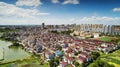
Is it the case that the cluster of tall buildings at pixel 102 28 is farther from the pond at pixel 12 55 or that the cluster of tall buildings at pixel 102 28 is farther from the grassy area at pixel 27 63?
the grassy area at pixel 27 63

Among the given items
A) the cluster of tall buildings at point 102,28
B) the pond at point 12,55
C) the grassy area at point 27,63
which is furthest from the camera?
the cluster of tall buildings at point 102,28

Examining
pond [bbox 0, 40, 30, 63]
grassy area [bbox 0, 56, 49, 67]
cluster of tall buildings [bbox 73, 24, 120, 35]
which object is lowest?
grassy area [bbox 0, 56, 49, 67]

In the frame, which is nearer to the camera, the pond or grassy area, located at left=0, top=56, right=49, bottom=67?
grassy area, located at left=0, top=56, right=49, bottom=67

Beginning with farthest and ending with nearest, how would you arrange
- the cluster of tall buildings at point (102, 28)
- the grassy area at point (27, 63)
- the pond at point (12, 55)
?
the cluster of tall buildings at point (102, 28), the pond at point (12, 55), the grassy area at point (27, 63)

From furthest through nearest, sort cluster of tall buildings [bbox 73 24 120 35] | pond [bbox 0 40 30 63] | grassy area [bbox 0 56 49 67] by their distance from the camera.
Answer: cluster of tall buildings [bbox 73 24 120 35] < pond [bbox 0 40 30 63] < grassy area [bbox 0 56 49 67]

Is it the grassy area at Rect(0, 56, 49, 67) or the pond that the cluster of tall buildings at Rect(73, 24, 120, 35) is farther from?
the grassy area at Rect(0, 56, 49, 67)

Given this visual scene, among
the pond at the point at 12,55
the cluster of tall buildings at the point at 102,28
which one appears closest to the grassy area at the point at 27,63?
the pond at the point at 12,55

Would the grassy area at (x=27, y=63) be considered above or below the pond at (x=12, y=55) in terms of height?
below

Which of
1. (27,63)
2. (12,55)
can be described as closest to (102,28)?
(12,55)

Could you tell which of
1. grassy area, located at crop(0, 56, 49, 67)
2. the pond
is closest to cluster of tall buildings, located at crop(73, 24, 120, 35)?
the pond

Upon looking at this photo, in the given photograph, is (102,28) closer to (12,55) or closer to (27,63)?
(12,55)

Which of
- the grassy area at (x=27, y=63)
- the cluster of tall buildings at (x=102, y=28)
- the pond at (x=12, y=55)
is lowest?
A: the grassy area at (x=27, y=63)
